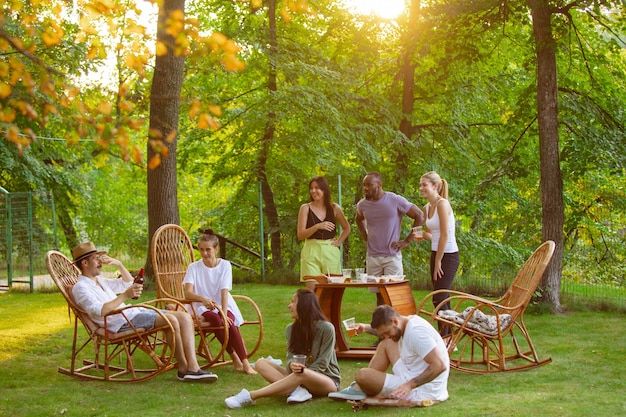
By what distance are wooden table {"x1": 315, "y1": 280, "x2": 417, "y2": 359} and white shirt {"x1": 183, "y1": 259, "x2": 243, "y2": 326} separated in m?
0.80

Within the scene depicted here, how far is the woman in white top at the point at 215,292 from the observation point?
22.4ft

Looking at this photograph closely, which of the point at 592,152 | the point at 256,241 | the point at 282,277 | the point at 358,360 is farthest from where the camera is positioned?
the point at 256,241

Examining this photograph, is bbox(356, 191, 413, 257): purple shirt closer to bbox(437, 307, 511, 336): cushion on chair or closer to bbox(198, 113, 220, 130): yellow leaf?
bbox(437, 307, 511, 336): cushion on chair

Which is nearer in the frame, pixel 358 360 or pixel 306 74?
pixel 358 360

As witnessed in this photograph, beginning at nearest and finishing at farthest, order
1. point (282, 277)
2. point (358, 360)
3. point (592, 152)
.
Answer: point (358, 360)
point (592, 152)
point (282, 277)

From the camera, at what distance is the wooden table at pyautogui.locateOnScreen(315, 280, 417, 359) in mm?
6973

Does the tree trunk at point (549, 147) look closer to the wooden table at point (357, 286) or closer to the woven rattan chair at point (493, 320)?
the woven rattan chair at point (493, 320)

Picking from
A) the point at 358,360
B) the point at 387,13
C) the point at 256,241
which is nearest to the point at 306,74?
the point at 387,13

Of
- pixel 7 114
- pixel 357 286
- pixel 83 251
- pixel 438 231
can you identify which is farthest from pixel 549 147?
pixel 7 114

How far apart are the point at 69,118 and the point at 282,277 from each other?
419 inches

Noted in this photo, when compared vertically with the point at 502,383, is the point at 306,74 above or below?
above

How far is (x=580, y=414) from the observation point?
516 cm

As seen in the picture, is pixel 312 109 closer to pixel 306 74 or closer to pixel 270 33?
pixel 306 74

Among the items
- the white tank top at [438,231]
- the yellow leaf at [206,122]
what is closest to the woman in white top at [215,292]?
the white tank top at [438,231]
